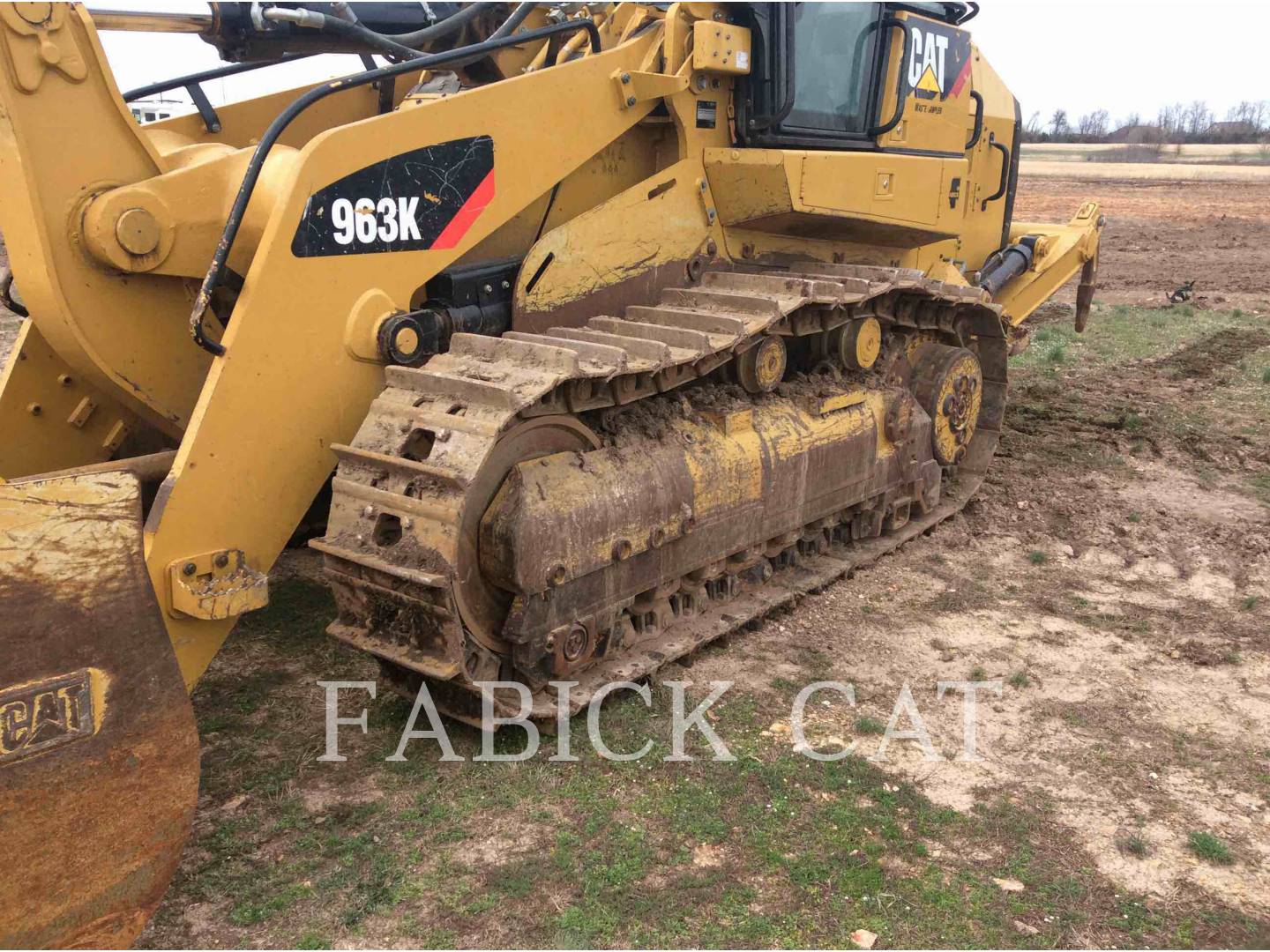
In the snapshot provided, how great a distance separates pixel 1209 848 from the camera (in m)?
3.63

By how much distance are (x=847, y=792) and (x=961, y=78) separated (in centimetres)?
474

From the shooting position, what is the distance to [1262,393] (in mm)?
9695

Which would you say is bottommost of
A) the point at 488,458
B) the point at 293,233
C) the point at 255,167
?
the point at 488,458

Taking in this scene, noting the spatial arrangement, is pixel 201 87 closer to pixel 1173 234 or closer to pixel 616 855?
pixel 616 855

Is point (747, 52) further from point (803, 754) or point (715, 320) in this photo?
point (803, 754)

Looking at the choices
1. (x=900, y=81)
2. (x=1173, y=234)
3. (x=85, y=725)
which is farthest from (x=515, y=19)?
(x=1173, y=234)

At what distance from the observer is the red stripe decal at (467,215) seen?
14.5 ft

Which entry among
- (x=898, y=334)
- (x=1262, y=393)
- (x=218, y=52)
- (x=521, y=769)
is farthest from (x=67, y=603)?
(x=1262, y=393)

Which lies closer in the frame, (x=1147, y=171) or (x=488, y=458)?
(x=488, y=458)

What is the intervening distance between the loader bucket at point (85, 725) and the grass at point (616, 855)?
313mm

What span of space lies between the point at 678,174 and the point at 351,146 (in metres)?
1.78

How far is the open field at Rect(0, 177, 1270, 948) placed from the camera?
3293mm

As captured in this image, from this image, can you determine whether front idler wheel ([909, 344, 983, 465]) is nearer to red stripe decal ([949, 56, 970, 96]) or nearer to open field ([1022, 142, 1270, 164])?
red stripe decal ([949, 56, 970, 96])

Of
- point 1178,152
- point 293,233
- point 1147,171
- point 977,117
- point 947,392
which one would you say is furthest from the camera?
point 1178,152
